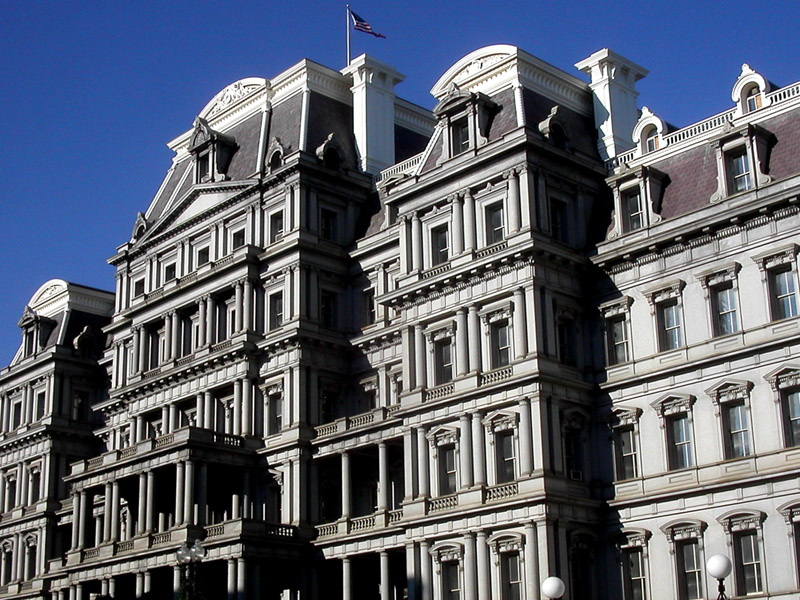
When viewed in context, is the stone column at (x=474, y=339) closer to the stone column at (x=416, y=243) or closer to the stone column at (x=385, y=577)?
the stone column at (x=416, y=243)

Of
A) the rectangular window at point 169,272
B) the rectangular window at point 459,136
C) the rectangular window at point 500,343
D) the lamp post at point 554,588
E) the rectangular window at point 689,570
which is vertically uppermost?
the rectangular window at point 459,136

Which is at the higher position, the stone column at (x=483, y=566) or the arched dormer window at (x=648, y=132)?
the arched dormer window at (x=648, y=132)

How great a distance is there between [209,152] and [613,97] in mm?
22364

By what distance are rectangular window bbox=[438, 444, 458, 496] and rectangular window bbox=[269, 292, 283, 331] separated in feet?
45.8

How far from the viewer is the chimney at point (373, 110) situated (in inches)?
2712

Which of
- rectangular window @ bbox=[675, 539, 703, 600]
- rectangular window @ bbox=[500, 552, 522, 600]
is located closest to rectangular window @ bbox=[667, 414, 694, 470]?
rectangular window @ bbox=[675, 539, 703, 600]

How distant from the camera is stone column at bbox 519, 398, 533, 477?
163 ft

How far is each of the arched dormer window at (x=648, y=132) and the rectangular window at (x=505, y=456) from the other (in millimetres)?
13869

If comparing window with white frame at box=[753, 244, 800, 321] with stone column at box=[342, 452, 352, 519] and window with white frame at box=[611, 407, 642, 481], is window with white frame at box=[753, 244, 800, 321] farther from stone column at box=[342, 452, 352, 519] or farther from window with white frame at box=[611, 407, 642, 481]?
stone column at box=[342, 452, 352, 519]

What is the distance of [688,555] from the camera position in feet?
157

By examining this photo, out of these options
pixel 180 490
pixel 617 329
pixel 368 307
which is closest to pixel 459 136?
pixel 368 307

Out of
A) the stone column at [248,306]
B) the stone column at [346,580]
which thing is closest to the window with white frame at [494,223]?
the stone column at [248,306]

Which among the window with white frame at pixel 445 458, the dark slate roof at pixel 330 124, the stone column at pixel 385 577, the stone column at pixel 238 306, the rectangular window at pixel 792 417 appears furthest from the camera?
the dark slate roof at pixel 330 124

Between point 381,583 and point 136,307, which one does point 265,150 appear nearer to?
point 136,307
